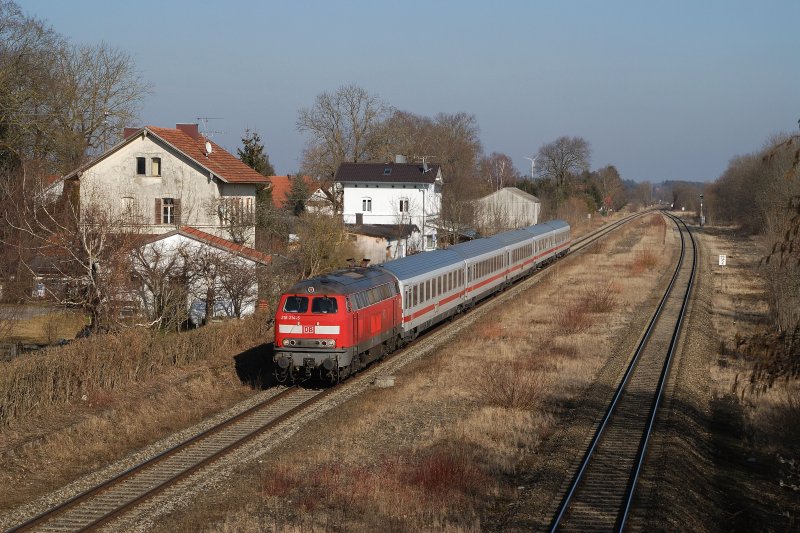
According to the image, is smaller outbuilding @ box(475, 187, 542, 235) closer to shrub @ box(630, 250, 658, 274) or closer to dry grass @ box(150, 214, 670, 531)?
shrub @ box(630, 250, 658, 274)

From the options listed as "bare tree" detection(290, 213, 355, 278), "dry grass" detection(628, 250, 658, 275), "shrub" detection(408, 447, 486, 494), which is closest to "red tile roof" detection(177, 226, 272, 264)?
"bare tree" detection(290, 213, 355, 278)

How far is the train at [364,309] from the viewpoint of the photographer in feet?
64.3

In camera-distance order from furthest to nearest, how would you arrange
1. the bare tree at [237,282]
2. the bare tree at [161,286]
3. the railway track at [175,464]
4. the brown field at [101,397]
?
the bare tree at [237,282] → the bare tree at [161,286] → the brown field at [101,397] → the railway track at [175,464]

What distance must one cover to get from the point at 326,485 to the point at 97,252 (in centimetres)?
1356

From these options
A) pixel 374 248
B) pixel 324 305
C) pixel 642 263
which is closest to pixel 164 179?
pixel 374 248

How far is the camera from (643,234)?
289 feet

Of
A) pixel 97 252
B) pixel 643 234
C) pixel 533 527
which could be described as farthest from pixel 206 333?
pixel 643 234

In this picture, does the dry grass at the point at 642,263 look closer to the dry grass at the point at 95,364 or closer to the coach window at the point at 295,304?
the dry grass at the point at 95,364

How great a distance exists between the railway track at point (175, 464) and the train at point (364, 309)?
0.57 metres

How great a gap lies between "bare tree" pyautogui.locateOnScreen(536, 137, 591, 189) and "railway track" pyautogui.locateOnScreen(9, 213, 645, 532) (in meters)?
112

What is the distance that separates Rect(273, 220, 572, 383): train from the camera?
19.6m

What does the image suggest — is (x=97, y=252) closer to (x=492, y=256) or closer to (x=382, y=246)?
(x=492, y=256)

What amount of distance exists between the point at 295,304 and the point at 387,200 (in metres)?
49.3

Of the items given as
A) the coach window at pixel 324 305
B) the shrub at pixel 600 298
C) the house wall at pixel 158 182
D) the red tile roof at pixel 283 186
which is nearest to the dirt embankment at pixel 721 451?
the shrub at pixel 600 298
